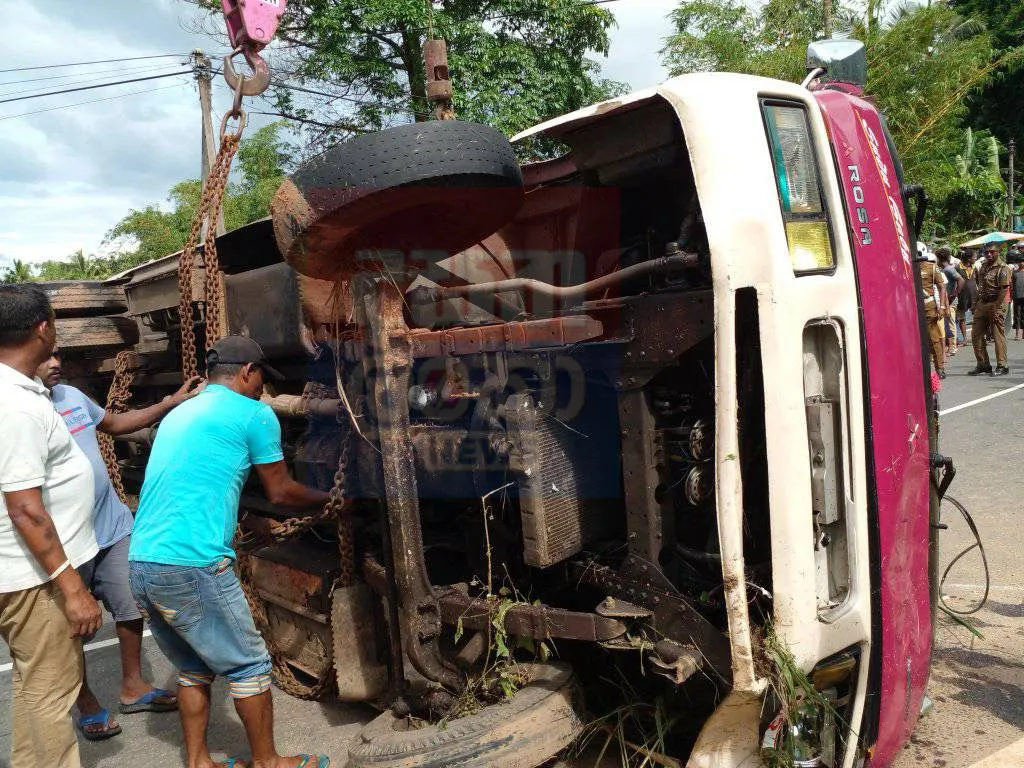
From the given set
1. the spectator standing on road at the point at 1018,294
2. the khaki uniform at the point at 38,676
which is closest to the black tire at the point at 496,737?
the khaki uniform at the point at 38,676

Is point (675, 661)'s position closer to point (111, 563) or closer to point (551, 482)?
point (551, 482)

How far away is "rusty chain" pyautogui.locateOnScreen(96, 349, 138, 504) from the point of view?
4.61 meters

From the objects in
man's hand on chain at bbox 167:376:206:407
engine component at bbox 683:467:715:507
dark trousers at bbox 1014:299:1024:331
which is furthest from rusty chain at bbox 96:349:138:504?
dark trousers at bbox 1014:299:1024:331

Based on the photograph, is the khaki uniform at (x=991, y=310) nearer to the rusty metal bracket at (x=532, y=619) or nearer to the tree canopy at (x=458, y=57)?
the tree canopy at (x=458, y=57)

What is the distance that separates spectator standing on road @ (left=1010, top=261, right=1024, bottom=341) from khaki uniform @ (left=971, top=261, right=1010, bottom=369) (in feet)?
13.2

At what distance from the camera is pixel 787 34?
63.8 ft

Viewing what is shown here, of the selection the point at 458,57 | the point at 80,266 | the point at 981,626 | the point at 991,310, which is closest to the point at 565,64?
the point at 458,57

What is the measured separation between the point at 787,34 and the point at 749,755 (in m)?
20.5

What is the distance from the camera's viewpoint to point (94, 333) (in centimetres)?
503

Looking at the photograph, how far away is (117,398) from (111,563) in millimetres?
1272

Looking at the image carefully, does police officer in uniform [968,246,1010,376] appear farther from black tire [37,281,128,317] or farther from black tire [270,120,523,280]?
black tire [37,281,128,317]

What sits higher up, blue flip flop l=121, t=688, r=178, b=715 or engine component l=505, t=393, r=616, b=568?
engine component l=505, t=393, r=616, b=568

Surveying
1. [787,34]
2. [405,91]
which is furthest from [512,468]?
[787,34]

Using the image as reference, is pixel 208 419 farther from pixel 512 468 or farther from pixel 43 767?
pixel 43 767
